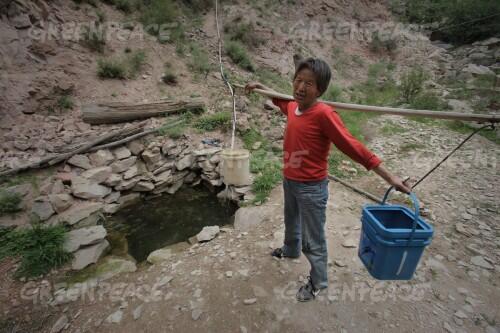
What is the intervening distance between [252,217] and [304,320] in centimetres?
142

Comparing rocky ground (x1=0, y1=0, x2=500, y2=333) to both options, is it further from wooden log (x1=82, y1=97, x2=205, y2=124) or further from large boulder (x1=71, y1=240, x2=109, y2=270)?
wooden log (x1=82, y1=97, x2=205, y2=124)

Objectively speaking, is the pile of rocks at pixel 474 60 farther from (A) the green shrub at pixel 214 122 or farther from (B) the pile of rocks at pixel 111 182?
(B) the pile of rocks at pixel 111 182

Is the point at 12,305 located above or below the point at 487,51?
below

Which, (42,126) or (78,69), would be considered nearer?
(42,126)

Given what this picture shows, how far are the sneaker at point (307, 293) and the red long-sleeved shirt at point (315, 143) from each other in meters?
0.96

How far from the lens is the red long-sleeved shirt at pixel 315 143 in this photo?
143cm

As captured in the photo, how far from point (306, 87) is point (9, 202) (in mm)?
3674

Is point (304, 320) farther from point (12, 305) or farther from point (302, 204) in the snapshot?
point (12, 305)

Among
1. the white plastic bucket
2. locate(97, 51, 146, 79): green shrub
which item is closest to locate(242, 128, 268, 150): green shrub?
the white plastic bucket

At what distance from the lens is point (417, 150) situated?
4.84 meters

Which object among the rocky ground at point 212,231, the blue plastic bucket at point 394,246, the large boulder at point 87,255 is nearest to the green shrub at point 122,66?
the rocky ground at point 212,231

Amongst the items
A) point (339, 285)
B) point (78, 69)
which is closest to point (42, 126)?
point (78, 69)

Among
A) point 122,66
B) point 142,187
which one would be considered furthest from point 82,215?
point 122,66

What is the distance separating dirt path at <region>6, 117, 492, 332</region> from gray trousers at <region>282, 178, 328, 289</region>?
33 centimetres
